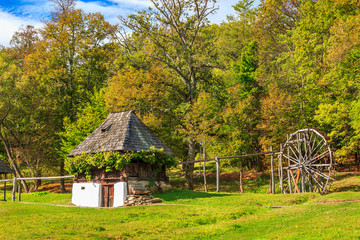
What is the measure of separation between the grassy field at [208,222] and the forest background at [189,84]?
1000cm

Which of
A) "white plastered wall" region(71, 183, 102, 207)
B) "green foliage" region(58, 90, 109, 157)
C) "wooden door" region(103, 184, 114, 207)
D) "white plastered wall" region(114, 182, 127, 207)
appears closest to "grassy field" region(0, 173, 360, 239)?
"white plastered wall" region(114, 182, 127, 207)

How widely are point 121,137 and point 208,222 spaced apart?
1132 centimetres

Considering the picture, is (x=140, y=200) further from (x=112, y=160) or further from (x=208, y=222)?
(x=208, y=222)

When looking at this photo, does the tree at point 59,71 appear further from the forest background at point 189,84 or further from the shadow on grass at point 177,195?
the shadow on grass at point 177,195

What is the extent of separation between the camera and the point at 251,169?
4634 centimetres

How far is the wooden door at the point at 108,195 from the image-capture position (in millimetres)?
24844

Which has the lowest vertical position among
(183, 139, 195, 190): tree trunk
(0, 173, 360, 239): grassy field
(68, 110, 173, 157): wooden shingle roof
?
(0, 173, 360, 239): grassy field

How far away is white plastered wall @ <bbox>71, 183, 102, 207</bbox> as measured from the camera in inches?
997

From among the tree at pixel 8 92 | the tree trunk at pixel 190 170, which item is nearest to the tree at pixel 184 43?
the tree trunk at pixel 190 170

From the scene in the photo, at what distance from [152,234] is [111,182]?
464 inches

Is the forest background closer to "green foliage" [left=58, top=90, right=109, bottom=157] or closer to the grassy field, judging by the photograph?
"green foliage" [left=58, top=90, right=109, bottom=157]

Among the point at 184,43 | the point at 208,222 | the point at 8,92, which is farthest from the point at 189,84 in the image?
Result: the point at 208,222

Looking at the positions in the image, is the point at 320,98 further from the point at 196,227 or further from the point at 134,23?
the point at 196,227

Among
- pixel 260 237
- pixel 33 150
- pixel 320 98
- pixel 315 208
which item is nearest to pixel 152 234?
pixel 260 237
